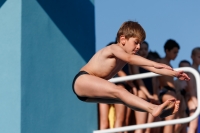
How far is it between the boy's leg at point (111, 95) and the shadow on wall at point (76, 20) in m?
2.12

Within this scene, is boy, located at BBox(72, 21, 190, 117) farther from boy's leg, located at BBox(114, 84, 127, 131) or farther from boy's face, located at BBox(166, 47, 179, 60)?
boy's face, located at BBox(166, 47, 179, 60)

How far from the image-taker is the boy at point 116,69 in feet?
20.7

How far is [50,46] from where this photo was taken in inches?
341

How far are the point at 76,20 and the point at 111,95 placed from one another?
8.91 ft

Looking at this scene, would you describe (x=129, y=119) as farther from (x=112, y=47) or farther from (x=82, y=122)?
(x=112, y=47)

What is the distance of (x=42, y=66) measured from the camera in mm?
8516

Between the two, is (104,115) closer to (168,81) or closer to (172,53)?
(168,81)

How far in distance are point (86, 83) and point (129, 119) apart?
7.98 ft

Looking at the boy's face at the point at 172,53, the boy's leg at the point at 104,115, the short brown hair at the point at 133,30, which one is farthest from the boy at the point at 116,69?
the boy's face at the point at 172,53

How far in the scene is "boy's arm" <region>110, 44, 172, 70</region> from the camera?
627 cm

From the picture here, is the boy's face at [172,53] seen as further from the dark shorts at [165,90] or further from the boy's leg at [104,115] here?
the boy's leg at [104,115]
